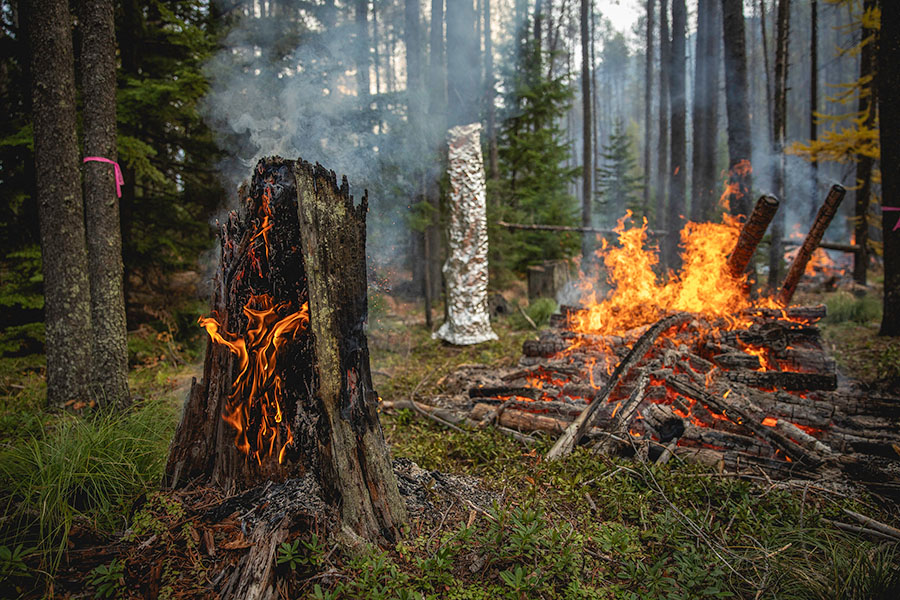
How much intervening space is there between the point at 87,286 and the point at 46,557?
364 cm

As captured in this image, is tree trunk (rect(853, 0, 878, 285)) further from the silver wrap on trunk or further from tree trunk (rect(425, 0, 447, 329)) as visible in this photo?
tree trunk (rect(425, 0, 447, 329))

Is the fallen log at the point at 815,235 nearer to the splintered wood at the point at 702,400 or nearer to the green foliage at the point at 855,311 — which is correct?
the splintered wood at the point at 702,400

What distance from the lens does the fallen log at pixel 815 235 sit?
21.0ft

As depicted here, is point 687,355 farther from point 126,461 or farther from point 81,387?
point 81,387

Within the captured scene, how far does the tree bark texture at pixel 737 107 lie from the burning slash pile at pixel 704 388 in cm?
229

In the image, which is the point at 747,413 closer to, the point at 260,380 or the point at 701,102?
the point at 260,380

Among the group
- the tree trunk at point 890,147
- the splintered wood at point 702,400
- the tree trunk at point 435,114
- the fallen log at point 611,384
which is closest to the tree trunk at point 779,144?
the tree trunk at point 890,147

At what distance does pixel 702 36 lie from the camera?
10.7m

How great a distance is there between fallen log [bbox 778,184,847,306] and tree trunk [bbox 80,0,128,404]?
9407 mm

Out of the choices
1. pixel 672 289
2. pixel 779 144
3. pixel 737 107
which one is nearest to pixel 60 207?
pixel 672 289

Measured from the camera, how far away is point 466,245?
28.9 ft

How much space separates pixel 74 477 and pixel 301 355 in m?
1.73

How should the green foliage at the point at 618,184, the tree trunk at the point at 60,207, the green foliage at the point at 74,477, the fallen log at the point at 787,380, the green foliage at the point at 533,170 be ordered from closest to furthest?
the green foliage at the point at 74,477, the tree trunk at the point at 60,207, the fallen log at the point at 787,380, the green foliage at the point at 533,170, the green foliage at the point at 618,184

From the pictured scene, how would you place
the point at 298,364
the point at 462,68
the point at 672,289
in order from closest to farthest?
the point at 298,364 < the point at 672,289 < the point at 462,68
